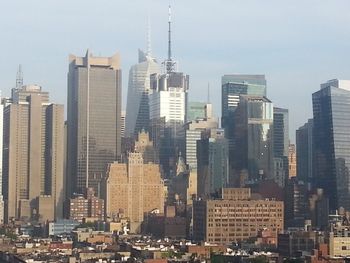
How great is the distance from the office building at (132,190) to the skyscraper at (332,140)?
2619 cm

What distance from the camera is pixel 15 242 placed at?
13825cm

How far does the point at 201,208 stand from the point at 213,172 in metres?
50.6

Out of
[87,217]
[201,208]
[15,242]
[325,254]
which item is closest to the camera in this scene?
[325,254]

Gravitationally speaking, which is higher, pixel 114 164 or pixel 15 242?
pixel 114 164

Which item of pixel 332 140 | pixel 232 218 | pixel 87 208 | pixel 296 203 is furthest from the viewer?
pixel 332 140

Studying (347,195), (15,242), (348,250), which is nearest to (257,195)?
(347,195)

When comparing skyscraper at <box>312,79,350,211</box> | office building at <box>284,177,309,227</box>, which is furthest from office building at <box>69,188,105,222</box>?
skyscraper at <box>312,79,350,211</box>

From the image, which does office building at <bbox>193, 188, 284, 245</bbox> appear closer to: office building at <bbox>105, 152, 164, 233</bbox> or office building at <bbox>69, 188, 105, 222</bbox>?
office building at <bbox>69, 188, 105, 222</bbox>

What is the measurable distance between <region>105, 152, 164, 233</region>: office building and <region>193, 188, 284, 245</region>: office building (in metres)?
36.6

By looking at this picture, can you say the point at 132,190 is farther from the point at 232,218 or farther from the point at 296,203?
the point at 232,218

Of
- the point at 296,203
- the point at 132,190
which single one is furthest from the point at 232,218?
the point at 132,190

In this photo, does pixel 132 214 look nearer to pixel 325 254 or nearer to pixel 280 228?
pixel 280 228

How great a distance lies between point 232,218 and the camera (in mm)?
147375

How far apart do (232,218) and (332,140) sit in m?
45.0
